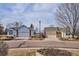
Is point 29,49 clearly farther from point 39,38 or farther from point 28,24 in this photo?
point 28,24

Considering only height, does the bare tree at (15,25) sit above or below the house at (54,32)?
above

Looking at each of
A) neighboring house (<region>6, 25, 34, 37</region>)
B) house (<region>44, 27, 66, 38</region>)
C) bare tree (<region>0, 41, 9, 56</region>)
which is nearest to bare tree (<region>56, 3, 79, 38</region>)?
house (<region>44, 27, 66, 38</region>)

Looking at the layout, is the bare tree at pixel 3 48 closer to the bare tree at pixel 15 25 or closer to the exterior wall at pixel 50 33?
the bare tree at pixel 15 25

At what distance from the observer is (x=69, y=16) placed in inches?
62.4

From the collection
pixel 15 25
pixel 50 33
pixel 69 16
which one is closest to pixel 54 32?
pixel 50 33

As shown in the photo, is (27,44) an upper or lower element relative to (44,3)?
lower

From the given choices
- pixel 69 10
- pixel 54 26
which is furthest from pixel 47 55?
pixel 69 10

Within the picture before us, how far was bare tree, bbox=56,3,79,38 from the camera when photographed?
1.58m

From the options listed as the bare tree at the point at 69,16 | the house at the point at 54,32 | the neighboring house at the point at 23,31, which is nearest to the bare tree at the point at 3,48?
the neighboring house at the point at 23,31

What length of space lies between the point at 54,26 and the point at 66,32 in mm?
135

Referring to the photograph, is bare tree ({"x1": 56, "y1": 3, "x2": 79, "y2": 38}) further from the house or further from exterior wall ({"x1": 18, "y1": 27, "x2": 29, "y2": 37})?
exterior wall ({"x1": 18, "y1": 27, "x2": 29, "y2": 37})

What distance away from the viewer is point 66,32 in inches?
62.6

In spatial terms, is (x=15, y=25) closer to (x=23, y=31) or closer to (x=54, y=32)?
(x=23, y=31)

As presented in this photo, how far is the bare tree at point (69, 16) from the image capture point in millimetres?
1577
